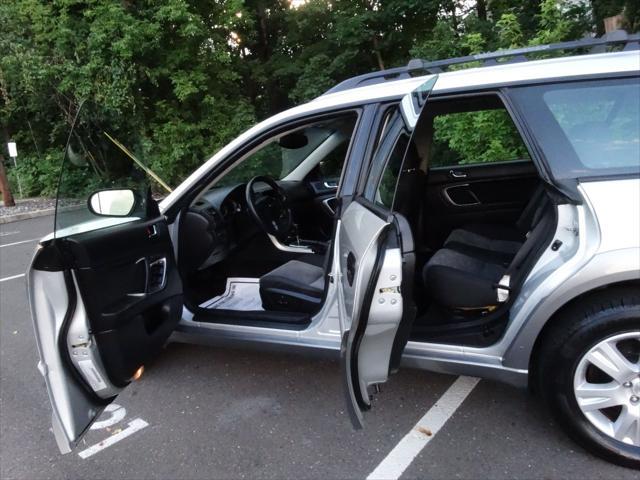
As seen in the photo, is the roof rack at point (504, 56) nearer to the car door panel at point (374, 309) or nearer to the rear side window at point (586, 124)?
the rear side window at point (586, 124)

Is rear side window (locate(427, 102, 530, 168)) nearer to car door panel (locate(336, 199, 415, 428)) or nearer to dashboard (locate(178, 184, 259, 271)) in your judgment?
dashboard (locate(178, 184, 259, 271))

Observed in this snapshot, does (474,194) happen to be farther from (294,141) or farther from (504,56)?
(504,56)

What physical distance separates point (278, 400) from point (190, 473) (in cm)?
66

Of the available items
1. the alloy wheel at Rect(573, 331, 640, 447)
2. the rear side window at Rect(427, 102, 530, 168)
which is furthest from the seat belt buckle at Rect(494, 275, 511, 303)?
the rear side window at Rect(427, 102, 530, 168)

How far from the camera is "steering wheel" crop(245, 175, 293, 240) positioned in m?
3.28

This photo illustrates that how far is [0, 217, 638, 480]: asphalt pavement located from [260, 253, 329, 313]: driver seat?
35 cm

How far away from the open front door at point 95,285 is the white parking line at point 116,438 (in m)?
0.42

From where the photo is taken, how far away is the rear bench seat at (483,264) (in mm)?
2217

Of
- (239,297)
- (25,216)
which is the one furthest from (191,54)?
(239,297)

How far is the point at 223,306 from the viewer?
2982 millimetres

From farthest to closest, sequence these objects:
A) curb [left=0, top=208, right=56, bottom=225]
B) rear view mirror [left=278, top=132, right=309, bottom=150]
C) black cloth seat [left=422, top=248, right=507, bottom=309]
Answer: curb [left=0, top=208, right=56, bottom=225], rear view mirror [left=278, top=132, right=309, bottom=150], black cloth seat [left=422, top=248, right=507, bottom=309]

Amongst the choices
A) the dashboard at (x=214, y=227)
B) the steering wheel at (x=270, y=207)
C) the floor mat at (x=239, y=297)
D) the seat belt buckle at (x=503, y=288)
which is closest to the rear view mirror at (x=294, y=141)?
the steering wheel at (x=270, y=207)

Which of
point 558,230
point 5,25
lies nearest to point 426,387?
point 558,230

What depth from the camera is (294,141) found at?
3562mm
